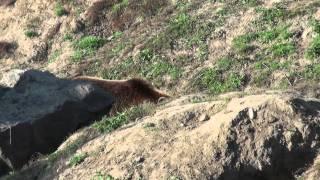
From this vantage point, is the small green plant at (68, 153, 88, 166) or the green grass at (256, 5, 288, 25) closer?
the small green plant at (68, 153, 88, 166)

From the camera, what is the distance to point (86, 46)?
67.8 feet

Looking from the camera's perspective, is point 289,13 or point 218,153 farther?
point 289,13

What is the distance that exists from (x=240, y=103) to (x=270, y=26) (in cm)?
773

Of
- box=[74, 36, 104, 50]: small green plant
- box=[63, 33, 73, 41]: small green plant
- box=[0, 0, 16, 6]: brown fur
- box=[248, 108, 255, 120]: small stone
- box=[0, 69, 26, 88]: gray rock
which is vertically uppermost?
box=[0, 0, 16, 6]: brown fur

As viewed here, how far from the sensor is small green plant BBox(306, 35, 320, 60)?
15.4 m

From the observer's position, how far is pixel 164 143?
382 inches

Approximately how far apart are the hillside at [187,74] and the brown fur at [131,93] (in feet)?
2.77

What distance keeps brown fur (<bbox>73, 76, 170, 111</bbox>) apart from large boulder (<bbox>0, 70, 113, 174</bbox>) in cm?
36

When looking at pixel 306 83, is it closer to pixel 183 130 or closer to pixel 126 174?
pixel 183 130

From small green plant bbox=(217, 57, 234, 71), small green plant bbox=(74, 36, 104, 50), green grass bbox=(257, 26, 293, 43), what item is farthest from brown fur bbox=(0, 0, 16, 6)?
green grass bbox=(257, 26, 293, 43)

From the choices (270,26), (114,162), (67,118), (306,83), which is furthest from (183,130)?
(270,26)

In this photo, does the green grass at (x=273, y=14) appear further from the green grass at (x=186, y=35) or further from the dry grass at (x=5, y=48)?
the dry grass at (x=5, y=48)

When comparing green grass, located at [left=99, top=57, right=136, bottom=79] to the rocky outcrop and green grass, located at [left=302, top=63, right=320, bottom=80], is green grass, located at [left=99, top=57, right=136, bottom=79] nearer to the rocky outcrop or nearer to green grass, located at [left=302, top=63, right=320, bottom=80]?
green grass, located at [left=302, top=63, right=320, bottom=80]

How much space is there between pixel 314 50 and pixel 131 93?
4.63 m
